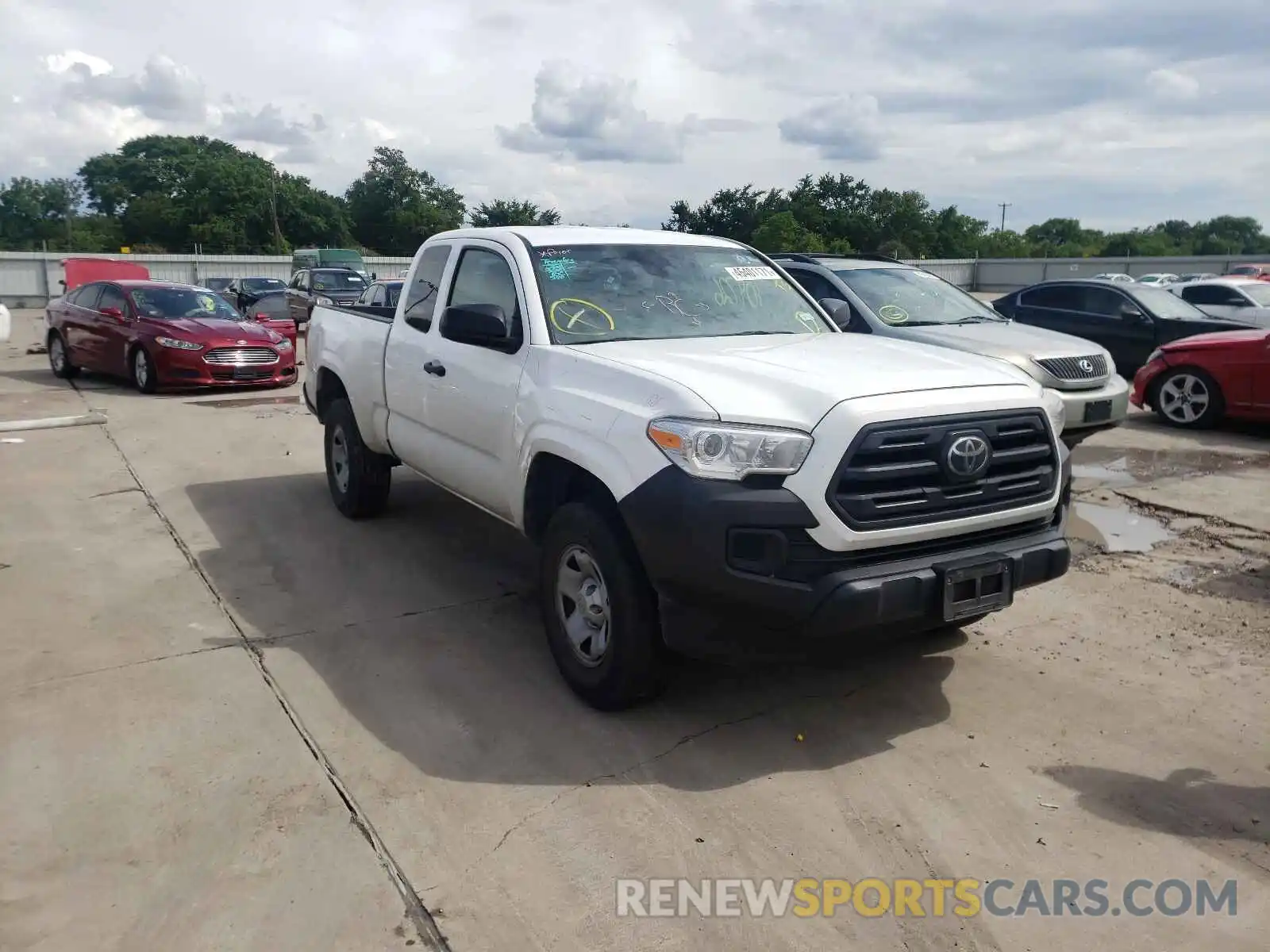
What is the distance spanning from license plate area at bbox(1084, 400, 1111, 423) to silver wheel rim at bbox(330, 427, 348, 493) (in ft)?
19.2

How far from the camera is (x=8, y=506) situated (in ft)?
25.6

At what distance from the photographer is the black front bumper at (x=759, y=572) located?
3.60 metres

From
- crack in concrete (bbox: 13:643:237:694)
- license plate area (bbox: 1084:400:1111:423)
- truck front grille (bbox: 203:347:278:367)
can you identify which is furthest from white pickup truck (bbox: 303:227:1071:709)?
truck front grille (bbox: 203:347:278:367)

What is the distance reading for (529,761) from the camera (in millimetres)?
3963

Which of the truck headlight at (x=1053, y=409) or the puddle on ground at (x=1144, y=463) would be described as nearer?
the truck headlight at (x=1053, y=409)

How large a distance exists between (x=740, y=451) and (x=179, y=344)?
12.5 m

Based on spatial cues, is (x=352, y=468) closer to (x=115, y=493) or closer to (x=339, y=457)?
(x=339, y=457)

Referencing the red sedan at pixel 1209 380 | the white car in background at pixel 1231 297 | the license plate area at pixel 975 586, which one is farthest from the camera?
the white car in background at pixel 1231 297

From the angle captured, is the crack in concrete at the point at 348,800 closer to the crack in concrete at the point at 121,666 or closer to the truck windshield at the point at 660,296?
the crack in concrete at the point at 121,666

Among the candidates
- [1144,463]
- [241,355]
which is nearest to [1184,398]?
[1144,463]

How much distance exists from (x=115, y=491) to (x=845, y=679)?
21.0ft

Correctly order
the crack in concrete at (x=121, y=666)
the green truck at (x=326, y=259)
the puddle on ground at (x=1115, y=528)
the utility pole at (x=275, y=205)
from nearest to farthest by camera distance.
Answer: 1. the crack in concrete at (x=121, y=666)
2. the puddle on ground at (x=1115, y=528)
3. the green truck at (x=326, y=259)
4. the utility pole at (x=275, y=205)

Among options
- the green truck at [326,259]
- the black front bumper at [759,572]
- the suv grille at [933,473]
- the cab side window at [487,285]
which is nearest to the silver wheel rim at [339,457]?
the cab side window at [487,285]

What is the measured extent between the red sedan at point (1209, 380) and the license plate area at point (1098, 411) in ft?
10.2
